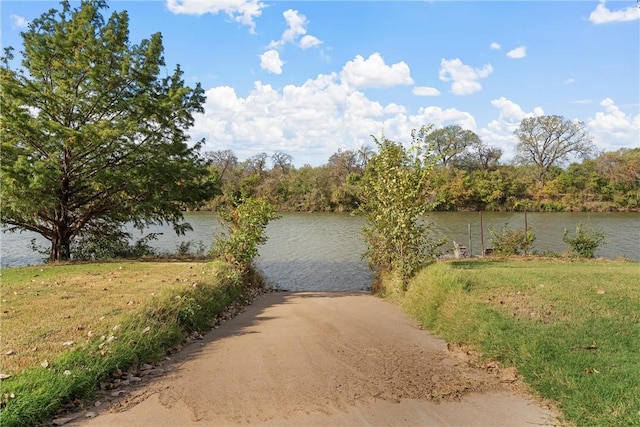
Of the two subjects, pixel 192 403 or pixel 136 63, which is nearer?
pixel 192 403

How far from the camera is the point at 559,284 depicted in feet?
27.6

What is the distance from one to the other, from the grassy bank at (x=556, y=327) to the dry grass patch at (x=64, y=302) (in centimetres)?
476

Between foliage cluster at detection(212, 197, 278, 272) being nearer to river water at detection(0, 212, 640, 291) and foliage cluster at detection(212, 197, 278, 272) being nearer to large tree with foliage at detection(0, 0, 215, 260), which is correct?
river water at detection(0, 212, 640, 291)

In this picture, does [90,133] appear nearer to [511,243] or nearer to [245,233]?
[245,233]

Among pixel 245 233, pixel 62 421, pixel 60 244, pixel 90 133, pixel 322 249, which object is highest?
pixel 90 133

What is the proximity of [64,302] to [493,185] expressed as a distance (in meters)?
54.9

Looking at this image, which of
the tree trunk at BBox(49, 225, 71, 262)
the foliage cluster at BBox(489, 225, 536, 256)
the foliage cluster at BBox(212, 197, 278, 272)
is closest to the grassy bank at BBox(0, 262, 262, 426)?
the foliage cluster at BBox(212, 197, 278, 272)

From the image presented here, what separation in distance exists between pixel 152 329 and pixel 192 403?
1.92 meters

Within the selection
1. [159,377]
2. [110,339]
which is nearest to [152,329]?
[110,339]

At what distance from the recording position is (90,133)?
521 inches

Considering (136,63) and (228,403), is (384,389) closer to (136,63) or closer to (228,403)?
(228,403)

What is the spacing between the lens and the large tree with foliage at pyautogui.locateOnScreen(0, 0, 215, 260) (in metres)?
12.9

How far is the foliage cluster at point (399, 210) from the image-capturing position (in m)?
10.5

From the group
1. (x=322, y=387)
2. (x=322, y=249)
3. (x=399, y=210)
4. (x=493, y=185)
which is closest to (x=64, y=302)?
(x=322, y=387)
